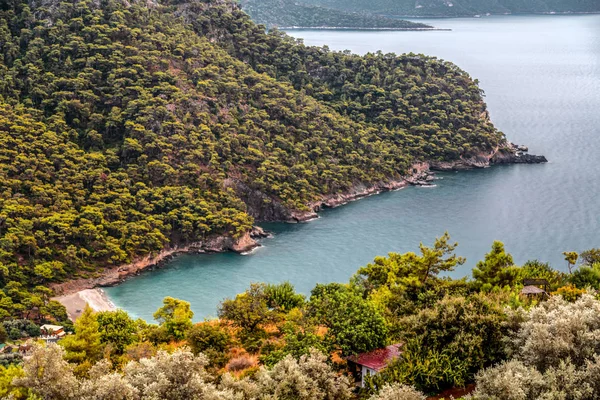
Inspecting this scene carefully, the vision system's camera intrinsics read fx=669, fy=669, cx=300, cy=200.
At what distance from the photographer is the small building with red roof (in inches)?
1109

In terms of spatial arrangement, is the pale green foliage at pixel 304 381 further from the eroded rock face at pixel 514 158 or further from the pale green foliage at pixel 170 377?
the eroded rock face at pixel 514 158

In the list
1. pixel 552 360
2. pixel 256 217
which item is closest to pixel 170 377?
pixel 552 360

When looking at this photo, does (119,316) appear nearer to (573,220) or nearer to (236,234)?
(236,234)

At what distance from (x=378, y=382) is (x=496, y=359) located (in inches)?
188

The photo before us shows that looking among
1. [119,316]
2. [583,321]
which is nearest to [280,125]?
[119,316]

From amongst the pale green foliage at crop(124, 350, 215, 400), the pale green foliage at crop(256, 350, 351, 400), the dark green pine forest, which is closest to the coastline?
the dark green pine forest

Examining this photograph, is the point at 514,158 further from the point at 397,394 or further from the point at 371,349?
the point at 397,394

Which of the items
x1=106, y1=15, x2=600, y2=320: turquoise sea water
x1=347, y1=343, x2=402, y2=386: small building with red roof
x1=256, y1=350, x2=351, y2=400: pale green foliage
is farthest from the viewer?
x1=106, y1=15, x2=600, y2=320: turquoise sea water

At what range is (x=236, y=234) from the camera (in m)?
73.0

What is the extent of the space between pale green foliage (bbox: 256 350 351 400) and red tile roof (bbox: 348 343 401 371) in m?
2.64

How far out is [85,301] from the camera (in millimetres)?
60594

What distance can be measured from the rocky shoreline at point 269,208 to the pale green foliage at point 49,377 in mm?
38078

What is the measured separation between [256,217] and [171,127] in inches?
598

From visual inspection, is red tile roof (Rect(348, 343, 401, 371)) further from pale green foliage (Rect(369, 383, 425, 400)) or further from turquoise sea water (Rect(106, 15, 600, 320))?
turquoise sea water (Rect(106, 15, 600, 320))
